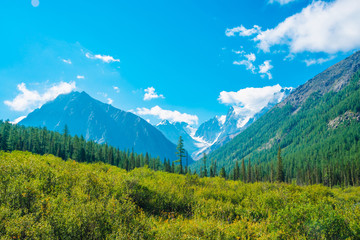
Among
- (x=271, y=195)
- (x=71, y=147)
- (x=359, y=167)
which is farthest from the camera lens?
(x=71, y=147)

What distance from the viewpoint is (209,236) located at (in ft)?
37.2

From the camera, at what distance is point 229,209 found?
63.8 feet

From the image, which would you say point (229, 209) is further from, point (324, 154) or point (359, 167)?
point (324, 154)

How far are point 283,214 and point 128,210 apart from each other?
12891 millimetres

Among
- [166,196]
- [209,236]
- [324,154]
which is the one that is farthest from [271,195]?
[324,154]

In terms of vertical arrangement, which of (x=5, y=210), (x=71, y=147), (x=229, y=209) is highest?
(x=71, y=147)

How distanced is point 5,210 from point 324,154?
697ft

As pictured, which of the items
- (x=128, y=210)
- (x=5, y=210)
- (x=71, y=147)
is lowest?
(x=128, y=210)

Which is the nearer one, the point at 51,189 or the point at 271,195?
the point at 51,189

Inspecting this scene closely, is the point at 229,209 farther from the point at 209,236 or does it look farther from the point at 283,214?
the point at 209,236

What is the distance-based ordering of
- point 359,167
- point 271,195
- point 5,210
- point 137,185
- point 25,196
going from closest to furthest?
point 5,210 → point 25,196 → point 137,185 → point 271,195 → point 359,167

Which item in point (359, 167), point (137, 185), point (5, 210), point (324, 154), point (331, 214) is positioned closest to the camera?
point (5, 210)

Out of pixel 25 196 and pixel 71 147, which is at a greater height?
pixel 71 147

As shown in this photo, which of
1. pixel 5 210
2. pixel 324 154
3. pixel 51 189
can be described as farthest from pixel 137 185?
pixel 324 154
